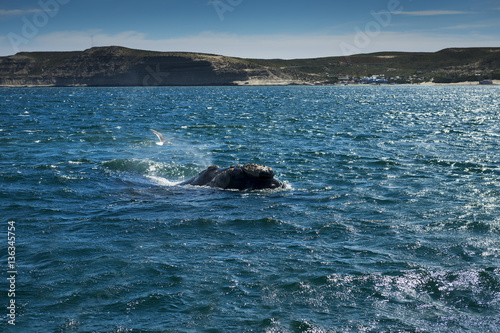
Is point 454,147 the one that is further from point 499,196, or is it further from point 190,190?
point 190,190

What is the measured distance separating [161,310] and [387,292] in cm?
444

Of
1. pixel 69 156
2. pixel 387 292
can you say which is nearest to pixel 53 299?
pixel 387 292

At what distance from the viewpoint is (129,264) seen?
407 inches

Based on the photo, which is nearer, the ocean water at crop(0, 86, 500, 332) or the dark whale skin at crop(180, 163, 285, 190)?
the ocean water at crop(0, 86, 500, 332)

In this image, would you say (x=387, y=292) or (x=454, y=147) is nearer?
(x=387, y=292)

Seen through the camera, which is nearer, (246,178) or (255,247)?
(255,247)

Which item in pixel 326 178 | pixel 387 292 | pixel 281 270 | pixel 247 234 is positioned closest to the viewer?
pixel 387 292

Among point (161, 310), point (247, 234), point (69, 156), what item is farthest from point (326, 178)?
point (69, 156)

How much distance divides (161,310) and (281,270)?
2.91 m

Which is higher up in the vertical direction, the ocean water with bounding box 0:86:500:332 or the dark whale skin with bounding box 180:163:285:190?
the dark whale skin with bounding box 180:163:285:190

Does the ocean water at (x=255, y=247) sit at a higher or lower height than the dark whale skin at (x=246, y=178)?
lower

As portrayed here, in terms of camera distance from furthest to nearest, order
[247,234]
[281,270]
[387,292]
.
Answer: [247,234]
[281,270]
[387,292]

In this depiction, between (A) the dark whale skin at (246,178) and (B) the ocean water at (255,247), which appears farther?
(A) the dark whale skin at (246,178)

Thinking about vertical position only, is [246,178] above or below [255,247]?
above
